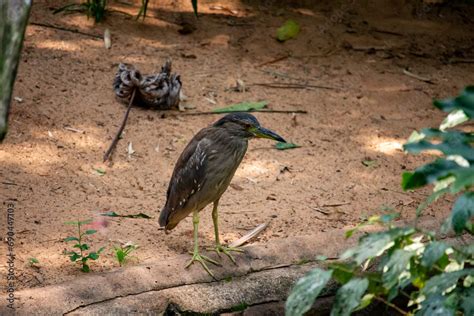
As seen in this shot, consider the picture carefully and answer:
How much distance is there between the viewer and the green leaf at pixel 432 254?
3.31m

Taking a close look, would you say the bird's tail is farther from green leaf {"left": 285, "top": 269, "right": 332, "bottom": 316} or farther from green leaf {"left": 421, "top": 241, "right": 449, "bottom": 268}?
green leaf {"left": 421, "top": 241, "right": 449, "bottom": 268}

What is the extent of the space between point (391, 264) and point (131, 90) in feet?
14.5

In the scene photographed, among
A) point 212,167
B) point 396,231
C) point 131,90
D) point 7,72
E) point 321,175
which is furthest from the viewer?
point 131,90

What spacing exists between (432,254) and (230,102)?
4.60 m

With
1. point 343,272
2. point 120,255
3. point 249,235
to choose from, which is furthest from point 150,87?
point 343,272

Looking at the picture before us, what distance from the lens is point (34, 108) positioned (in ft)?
23.5

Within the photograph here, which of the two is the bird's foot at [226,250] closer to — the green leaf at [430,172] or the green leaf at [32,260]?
the green leaf at [32,260]

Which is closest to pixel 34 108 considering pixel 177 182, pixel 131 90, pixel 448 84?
pixel 131 90

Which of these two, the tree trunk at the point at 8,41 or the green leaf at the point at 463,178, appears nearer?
the green leaf at the point at 463,178

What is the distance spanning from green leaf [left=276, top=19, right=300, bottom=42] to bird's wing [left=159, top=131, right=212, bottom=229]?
3.57m

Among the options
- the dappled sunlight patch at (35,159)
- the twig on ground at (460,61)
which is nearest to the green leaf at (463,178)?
the dappled sunlight patch at (35,159)

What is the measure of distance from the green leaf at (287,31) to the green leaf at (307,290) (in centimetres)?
577

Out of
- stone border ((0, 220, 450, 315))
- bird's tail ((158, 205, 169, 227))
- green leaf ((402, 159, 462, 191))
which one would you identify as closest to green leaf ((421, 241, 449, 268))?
green leaf ((402, 159, 462, 191))

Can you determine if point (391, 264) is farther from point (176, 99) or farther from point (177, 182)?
point (176, 99)
